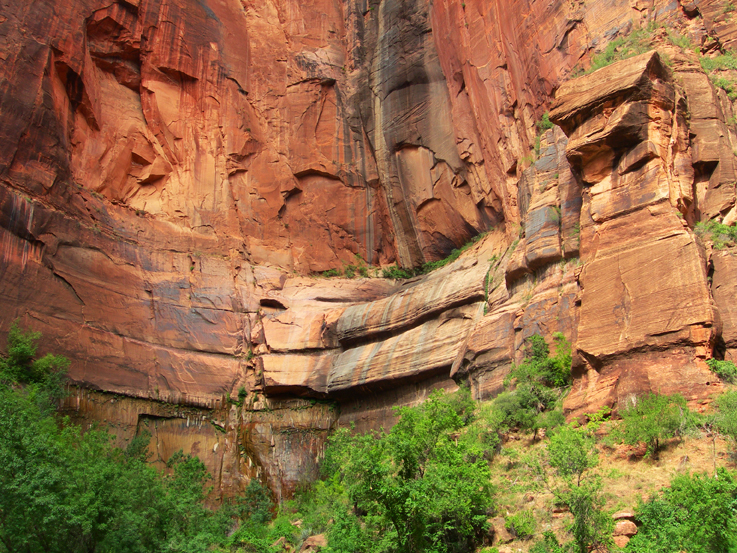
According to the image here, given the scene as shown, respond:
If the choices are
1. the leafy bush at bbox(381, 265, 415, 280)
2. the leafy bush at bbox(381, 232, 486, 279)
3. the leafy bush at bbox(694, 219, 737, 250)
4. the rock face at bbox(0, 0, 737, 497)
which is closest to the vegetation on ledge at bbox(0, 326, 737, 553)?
the rock face at bbox(0, 0, 737, 497)

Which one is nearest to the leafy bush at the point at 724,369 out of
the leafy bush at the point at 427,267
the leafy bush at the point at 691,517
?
the leafy bush at the point at 691,517

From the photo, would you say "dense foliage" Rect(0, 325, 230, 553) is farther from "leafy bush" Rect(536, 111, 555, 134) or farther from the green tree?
"leafy bush" Rect(536, 111, 555, 134)

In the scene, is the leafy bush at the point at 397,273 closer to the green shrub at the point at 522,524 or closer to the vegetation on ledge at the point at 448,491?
the vegetation on ledge at the point at 448,491

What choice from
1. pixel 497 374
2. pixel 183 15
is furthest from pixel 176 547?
pixel 183 15

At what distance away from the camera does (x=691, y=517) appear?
434 inches

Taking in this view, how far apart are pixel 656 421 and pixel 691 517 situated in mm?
2854

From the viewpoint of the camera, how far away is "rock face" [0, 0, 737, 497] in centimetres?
1747

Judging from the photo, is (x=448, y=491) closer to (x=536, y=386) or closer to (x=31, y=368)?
(x=536, y=386)

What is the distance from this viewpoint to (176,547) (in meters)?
15.5

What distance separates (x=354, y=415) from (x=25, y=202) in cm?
1467

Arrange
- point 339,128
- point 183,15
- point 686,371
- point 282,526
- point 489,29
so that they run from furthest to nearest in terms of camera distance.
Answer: point 339,128, point 183,15, point 489,29, point 282,526, point 686,371

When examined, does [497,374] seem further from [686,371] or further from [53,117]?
[53,117]

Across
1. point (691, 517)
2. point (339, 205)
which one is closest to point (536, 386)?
point (691, 517)

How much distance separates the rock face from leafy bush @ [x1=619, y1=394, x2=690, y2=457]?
1.93 ft
